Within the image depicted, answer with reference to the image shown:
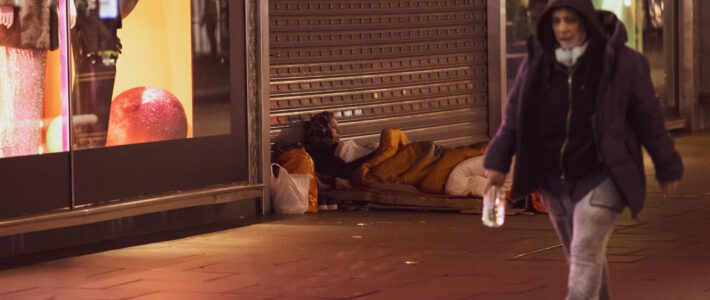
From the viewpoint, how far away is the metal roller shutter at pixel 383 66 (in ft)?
43.7

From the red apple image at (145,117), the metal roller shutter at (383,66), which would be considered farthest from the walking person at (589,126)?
the metal roller shutter at (383,66)

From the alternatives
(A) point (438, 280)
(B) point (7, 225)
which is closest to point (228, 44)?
Result: (B) point (7, 225)

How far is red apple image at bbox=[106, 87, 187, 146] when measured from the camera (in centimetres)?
1061

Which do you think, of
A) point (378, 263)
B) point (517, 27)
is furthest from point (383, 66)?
point (378, 263)

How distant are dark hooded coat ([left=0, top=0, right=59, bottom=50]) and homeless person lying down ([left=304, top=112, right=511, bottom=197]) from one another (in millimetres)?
3422

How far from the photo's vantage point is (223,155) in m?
11.6

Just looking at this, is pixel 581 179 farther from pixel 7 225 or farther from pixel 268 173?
pixel 268 173

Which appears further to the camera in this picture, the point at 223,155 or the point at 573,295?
the point at 223,155

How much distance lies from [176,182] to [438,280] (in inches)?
129

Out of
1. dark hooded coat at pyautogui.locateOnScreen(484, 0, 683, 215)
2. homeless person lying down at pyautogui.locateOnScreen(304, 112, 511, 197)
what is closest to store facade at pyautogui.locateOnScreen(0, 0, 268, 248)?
homeless person lying down at pyautogui.locateOnScreen(304, 112, 511, 197)

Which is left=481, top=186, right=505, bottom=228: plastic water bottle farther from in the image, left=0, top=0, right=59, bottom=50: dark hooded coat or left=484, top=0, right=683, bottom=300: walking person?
left=0, top=0, right=59, bottom=50: dark hooded coat

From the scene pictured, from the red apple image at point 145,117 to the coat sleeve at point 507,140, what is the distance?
4801 millimetres

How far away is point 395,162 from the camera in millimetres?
12664

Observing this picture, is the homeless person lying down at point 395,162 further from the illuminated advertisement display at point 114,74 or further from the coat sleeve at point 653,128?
the coat sleeve at point 653,128
